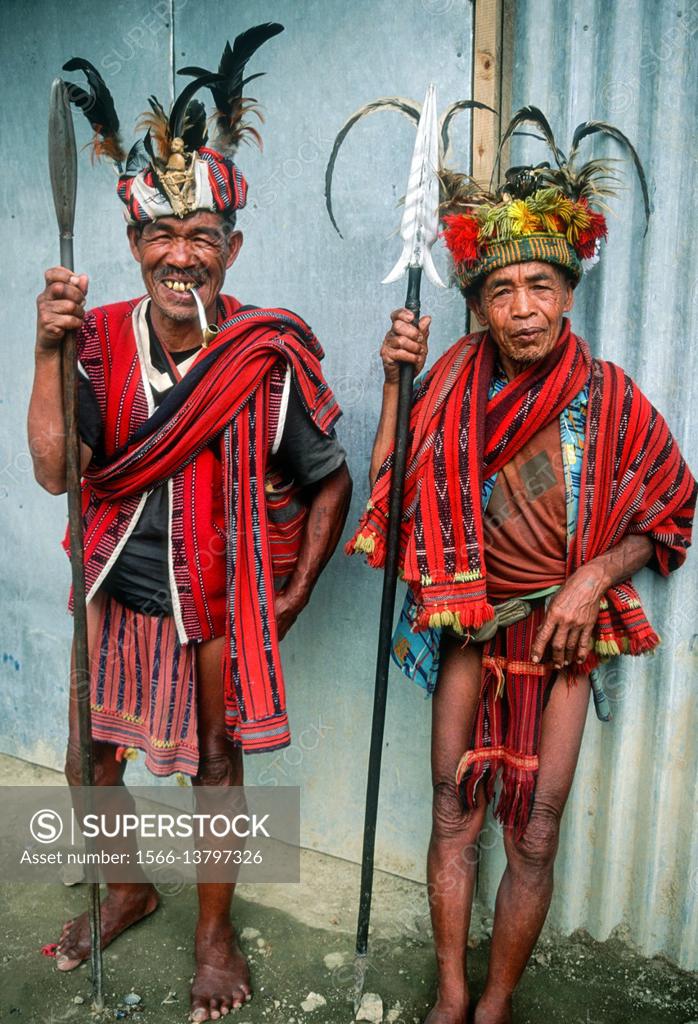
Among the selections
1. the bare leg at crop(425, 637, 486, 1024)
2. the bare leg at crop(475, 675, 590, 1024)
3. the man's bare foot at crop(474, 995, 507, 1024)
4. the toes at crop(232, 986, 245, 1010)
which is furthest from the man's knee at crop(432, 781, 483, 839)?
the toes at crop(232, 986, 245, 1010)

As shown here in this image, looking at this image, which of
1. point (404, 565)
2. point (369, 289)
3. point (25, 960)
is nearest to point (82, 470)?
point (404, 565)

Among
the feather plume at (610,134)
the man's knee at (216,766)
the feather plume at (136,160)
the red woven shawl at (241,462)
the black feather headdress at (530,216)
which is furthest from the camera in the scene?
the man's knee at (216,766)

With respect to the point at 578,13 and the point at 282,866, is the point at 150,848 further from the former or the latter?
the point at 578,13

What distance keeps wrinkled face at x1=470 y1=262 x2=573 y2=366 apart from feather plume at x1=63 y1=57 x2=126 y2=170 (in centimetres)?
124

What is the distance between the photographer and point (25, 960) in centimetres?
Result: 293

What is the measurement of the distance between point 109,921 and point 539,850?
1530 mm

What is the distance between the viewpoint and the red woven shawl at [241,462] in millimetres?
2543

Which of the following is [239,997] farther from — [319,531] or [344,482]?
[344,482]

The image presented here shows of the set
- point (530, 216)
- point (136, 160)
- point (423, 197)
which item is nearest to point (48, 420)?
point (136, 160)

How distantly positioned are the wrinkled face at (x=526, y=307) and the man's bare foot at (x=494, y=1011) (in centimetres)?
181

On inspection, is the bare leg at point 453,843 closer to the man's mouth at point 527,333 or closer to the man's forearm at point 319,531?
the man's forearm at point 319,531

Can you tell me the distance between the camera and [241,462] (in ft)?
8.46

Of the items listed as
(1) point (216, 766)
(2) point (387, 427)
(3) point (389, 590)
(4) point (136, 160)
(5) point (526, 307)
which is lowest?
(1) point (216, 766)

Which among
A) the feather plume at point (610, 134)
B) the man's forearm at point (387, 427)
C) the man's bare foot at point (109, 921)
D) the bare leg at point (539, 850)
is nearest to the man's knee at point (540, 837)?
the bare leg at point (539, 850)
